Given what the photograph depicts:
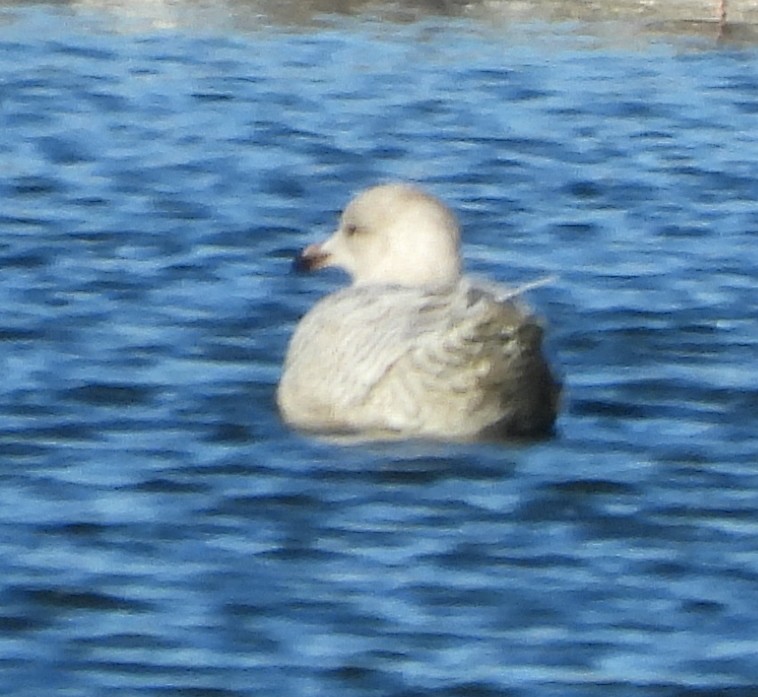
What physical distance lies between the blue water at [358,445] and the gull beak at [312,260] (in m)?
0.39

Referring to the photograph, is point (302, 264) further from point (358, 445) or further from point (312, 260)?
point (358, 445)

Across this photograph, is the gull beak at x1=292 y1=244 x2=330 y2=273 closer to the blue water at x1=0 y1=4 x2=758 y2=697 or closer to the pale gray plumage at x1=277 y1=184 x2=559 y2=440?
the blue water at x1=0 y1=4 x2=758 y2=697

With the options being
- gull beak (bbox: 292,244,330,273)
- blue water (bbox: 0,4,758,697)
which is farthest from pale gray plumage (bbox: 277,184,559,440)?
gull beak (bbox: 292,244,330,273)

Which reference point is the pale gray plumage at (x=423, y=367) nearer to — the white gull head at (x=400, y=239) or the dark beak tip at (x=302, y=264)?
→ the white gull head at (x=400, y=239)

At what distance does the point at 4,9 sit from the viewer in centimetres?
1900

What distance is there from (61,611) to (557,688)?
4.72 feet

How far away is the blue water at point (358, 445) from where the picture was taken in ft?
24.1

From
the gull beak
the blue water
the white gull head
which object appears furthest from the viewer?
the gull beak

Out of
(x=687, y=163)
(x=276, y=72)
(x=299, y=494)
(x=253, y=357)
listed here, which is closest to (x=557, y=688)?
(x=299, y=494)

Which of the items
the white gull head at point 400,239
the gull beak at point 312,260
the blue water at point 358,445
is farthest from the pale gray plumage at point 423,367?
the gull beak at point 312,260

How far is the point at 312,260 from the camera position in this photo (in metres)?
10.6

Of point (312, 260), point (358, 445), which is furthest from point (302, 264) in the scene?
point (358, 445)

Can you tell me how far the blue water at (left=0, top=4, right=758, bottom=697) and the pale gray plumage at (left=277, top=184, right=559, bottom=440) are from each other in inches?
5.1

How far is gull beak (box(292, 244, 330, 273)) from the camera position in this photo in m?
10.6
